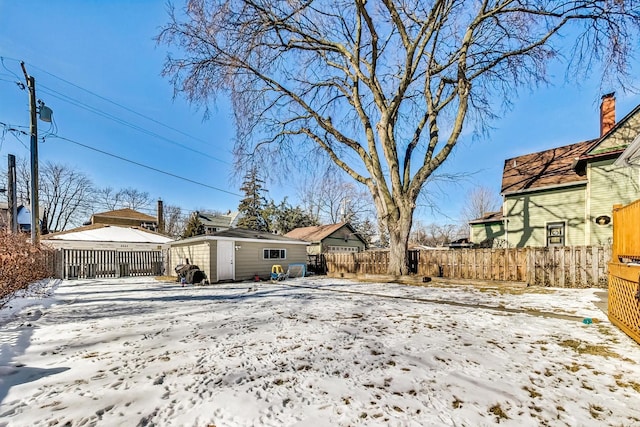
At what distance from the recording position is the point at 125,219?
31656 millimetres

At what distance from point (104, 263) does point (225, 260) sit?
723cm

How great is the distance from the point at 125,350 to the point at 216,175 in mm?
23069

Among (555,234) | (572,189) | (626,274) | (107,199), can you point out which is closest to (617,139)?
(572,189)

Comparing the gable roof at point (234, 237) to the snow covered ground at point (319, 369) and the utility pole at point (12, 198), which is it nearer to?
the utility pole at point (12, 198)

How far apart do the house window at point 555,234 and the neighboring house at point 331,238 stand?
547 inches

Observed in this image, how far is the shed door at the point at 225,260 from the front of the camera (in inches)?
477

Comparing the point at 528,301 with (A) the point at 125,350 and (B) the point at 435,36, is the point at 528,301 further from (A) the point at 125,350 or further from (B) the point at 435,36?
(B) the point at 435,36

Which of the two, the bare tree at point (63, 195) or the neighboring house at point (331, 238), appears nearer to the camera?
the neighboring house at point (331, 238)

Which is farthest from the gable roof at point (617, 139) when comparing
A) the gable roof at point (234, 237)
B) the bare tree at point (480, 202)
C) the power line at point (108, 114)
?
the bare tree at point (480, 202)

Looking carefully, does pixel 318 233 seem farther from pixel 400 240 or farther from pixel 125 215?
pixel 125 215

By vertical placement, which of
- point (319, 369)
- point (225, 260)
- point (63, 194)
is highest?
point (63, 194)

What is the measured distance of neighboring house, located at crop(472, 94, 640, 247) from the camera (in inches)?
395

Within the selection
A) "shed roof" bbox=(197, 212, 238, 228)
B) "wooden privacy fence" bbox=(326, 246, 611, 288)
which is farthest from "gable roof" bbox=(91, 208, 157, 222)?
"wooden privacy fence" bbox=(326, 246, 611, 288)

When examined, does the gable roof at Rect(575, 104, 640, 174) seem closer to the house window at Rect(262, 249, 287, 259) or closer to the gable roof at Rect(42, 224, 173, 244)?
the house window at Rect(262, 249, 287, 259)
